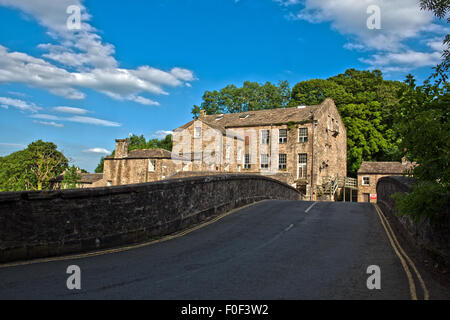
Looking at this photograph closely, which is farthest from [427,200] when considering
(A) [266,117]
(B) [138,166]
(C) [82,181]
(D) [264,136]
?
(C) [82,181]

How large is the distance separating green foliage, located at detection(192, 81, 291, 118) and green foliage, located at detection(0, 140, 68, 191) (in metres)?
27.7

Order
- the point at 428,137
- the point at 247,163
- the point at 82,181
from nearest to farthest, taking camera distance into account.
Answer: the point at 428,137 → the point at 247,163 → the point at 82,181

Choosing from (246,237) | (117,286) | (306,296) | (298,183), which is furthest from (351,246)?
(298,183)

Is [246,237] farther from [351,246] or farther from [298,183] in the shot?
[298,183]

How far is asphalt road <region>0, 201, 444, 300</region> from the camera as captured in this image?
17.3ft

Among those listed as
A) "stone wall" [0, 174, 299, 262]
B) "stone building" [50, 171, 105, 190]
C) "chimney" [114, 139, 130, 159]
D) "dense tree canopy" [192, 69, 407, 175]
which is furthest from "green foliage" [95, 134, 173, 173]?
"stone wall" [0, 174, 299, 262]

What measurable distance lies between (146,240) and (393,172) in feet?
124

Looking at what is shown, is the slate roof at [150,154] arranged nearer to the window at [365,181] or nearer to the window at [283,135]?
the window at [283,135]

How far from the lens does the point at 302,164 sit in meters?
39.3

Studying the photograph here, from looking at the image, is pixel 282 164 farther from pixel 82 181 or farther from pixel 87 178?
pixel 87 178

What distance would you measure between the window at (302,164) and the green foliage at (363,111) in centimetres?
1278

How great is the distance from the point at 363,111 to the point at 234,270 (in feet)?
151

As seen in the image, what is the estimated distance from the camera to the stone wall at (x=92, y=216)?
719 centimetres

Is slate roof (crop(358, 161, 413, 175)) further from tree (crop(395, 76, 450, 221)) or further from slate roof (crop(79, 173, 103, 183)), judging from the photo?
slate roof (crop(79, 173, 103, 183))
